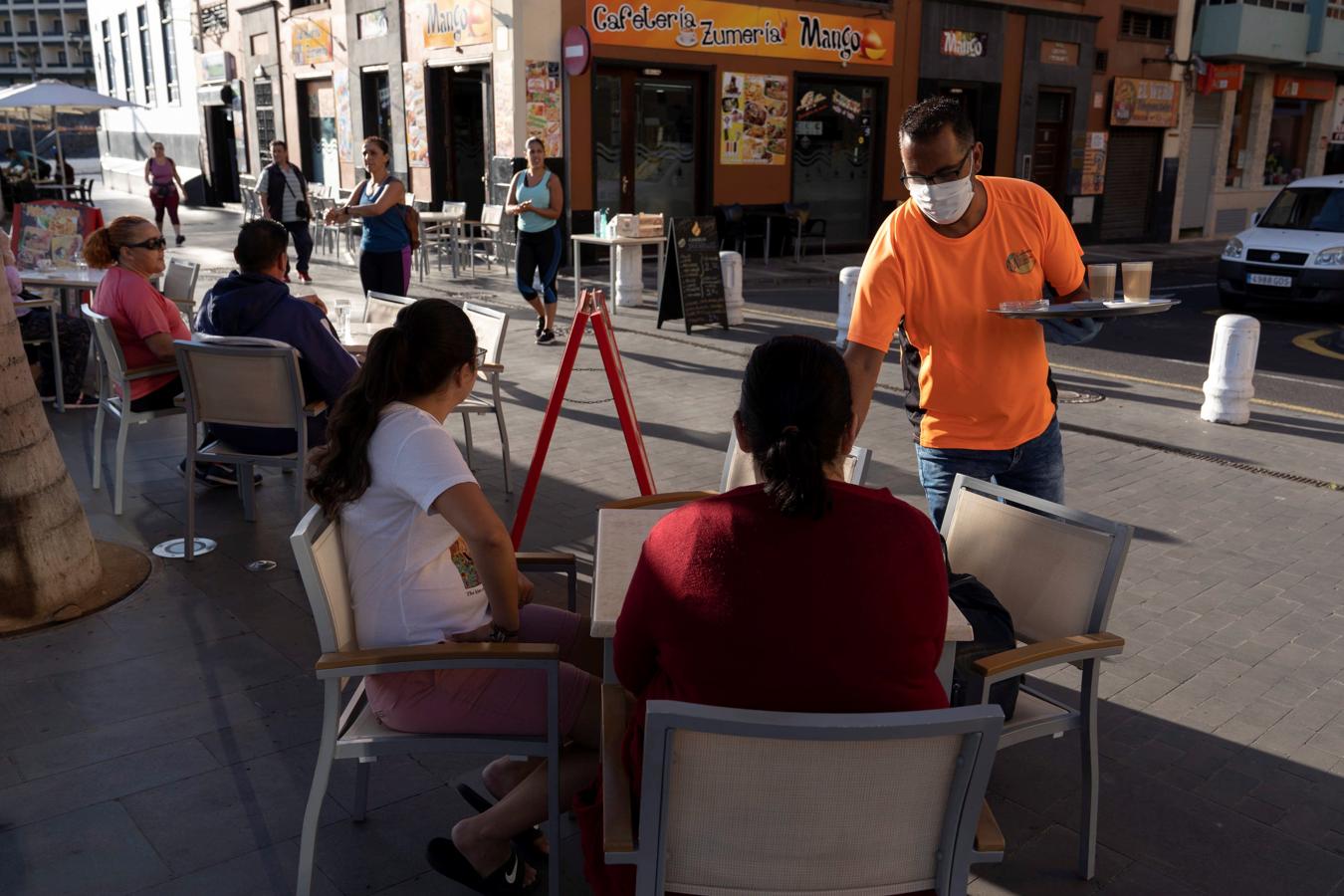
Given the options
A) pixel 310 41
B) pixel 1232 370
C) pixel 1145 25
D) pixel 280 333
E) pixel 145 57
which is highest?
pixel 1145 25

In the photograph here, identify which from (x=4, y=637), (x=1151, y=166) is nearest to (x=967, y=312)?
(x=4, y=637)

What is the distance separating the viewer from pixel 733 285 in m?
11.7

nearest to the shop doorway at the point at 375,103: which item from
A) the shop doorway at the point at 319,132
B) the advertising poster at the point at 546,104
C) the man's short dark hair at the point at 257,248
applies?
the shop doorway at the point at 319,132

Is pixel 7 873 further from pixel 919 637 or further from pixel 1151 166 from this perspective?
pixel 1151 166

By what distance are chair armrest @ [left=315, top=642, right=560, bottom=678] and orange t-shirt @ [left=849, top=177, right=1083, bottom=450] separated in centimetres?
147

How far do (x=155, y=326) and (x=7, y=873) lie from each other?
3241 mm

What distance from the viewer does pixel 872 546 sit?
6.29 feet

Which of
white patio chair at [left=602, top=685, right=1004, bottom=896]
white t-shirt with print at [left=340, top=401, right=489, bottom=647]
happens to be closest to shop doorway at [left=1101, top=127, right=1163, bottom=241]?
white t-shirt with print at [left=340, top=401, right=489, bottom=647]

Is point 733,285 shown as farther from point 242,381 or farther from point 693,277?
point 242,381

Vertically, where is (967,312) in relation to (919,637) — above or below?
above

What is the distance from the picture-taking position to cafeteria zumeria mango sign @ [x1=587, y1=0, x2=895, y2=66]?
16.1 m

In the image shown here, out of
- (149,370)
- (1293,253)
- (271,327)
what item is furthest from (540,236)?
(1293,253)

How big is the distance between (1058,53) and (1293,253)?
9.78 m

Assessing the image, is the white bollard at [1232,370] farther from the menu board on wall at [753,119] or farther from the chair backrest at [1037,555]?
the menu board on wall at [753,119]
